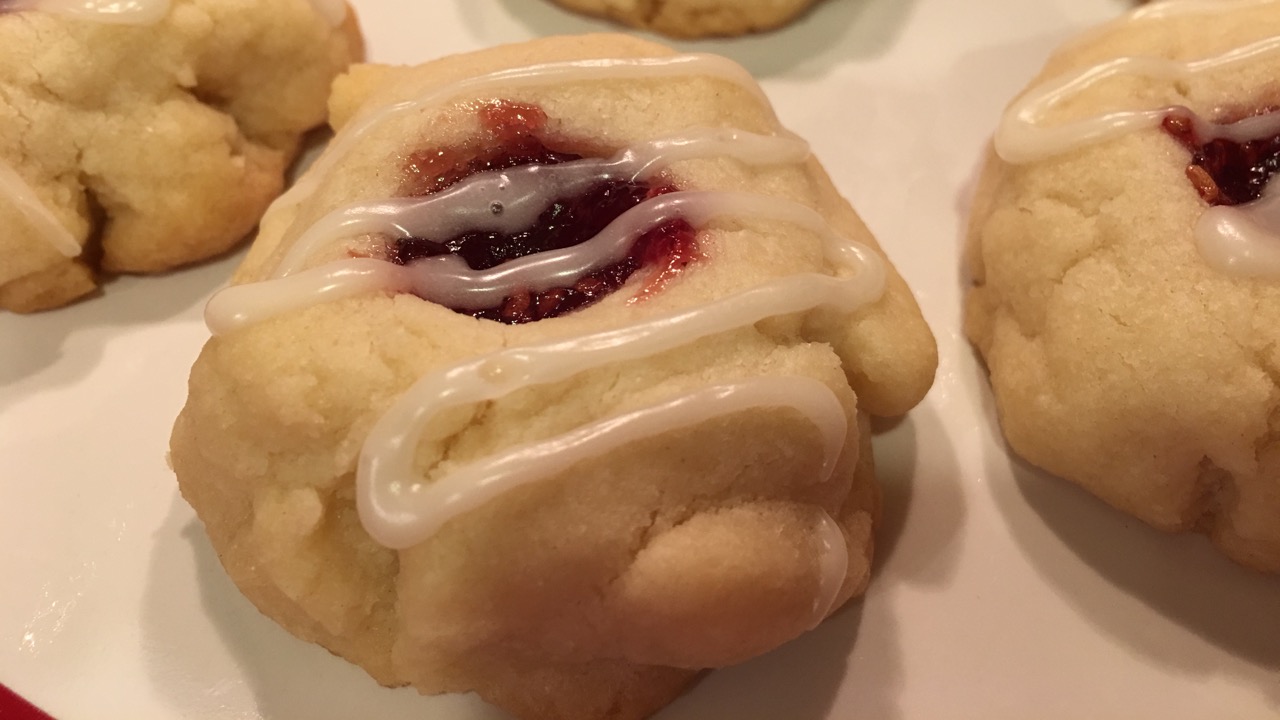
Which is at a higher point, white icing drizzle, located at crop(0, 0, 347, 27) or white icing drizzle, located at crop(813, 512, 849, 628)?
white icing drizzle, located at crop(0, 0, 347, 27)

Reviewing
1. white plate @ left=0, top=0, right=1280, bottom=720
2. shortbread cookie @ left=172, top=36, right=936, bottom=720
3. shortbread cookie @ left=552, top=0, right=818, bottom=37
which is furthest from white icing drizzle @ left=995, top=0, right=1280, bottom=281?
shortbread cookie @ left=552, top=0, right=818, bottom=37

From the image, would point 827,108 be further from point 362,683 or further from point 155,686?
point 155,686

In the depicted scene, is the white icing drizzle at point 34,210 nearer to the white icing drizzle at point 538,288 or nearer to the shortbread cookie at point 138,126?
the shortbread cookie at point 138,126

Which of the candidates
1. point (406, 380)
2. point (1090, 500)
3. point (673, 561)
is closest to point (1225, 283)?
point (1090, 500)

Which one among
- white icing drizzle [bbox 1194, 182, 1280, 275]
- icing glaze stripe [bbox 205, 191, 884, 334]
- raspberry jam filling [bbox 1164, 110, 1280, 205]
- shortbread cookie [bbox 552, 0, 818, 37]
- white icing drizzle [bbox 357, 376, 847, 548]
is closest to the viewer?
white icing drizzle [bbox 357, 376, 847, 548]

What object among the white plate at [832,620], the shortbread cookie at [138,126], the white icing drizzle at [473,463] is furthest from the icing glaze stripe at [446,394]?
the shortbread cookie at [138,126]

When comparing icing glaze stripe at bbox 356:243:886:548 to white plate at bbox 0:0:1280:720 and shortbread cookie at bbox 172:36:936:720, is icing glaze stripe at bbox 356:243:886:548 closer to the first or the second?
shortbread cookie at bbox 172:36:936:720

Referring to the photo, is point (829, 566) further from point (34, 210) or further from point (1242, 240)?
point (34, 210)

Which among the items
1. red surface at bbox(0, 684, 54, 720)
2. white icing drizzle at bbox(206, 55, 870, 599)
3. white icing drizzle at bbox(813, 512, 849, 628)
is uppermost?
white icing drizzle at bbox(206, 55, 870, 599)
